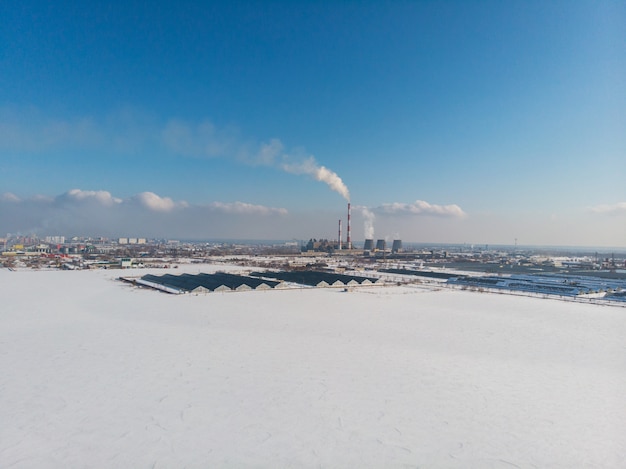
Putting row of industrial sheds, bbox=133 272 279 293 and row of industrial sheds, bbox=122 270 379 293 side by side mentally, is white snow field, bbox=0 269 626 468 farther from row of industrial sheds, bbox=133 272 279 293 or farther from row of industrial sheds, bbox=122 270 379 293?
row of industrial sheds, bbox=122 270 379 293

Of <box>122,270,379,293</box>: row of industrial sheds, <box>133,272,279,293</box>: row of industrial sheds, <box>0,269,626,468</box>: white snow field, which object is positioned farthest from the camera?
<box>122,270,379,293</box>: row of industrial sheds

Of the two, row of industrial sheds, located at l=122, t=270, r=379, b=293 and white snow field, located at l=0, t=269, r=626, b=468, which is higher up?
row of industrial sheds, located at l=122, t=270, r=379, b=293

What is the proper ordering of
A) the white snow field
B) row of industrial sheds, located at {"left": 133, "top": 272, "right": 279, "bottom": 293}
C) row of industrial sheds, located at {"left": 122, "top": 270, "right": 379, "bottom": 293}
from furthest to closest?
row of industrial sheds, located at {"left": 122, "top": 270, "right": 379, "bottom": 293}
row of industrial sheds, located at {"left": 133, "top": 272, "right": 279, "bottom": 293}
the white snow field

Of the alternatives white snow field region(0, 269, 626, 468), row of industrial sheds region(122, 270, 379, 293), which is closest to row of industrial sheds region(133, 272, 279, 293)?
row of industrial sheds region(122, 270, 379, 293)

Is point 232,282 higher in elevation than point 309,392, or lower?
higher

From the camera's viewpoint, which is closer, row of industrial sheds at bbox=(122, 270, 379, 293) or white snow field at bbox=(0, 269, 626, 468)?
white snow field at bbox=(0, 269, 626, 468)

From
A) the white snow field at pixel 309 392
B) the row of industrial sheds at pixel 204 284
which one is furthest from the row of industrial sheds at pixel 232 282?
the white snow field at pixel 309 392

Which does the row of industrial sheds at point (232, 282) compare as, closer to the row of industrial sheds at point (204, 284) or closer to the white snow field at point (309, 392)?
the row of industrial sheds at point (204, 284)

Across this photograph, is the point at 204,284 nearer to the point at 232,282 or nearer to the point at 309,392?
the point at 232,282

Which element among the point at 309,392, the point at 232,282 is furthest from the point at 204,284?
the point at 309,392
